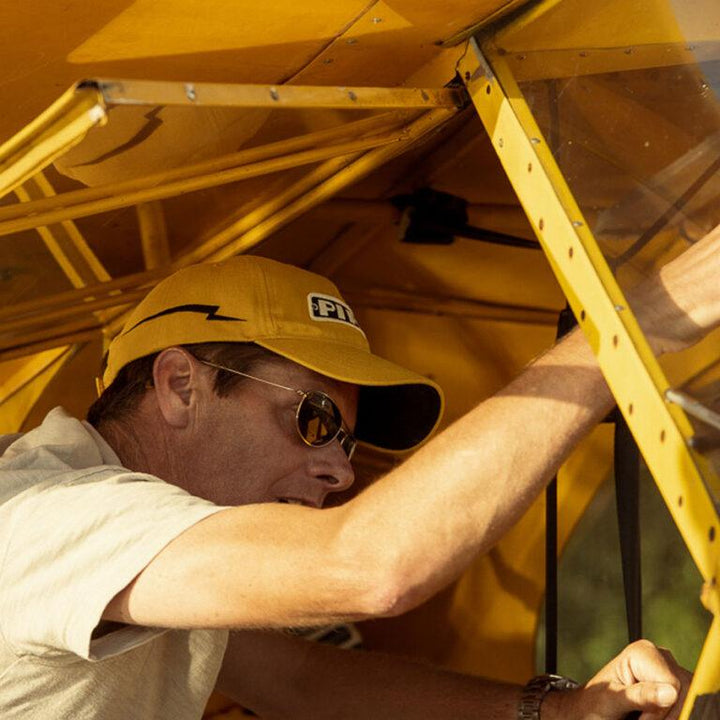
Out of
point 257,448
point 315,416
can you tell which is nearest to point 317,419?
point 315,416

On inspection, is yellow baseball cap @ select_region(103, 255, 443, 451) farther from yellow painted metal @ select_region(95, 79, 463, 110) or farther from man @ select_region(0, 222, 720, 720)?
yellow painted metal @ select_region(95, 79, 463, 110)

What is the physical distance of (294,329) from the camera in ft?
7.61

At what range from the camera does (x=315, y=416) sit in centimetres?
229

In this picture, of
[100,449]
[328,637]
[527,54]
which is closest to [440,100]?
[527,54]

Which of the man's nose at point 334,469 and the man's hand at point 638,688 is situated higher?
the man's nose at point 334,469

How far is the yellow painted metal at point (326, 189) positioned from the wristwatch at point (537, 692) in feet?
3.05

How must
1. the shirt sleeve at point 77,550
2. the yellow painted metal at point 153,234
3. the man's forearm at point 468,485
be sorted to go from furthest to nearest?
the yellow painted metal at point 153,234
the shirt sleeve at point 77,550
the man's forearm at point 468,485

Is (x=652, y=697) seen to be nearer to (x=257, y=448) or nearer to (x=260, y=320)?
(x=257, y=448)

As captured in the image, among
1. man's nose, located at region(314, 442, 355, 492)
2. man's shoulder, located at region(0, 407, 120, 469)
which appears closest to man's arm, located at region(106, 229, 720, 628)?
man's shoulder, located at region(0, 407, 120, 469)

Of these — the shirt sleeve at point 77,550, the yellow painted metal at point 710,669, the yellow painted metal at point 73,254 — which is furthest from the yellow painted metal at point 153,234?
the yellow painted metal at point 710,669

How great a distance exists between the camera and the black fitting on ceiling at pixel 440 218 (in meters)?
3.05

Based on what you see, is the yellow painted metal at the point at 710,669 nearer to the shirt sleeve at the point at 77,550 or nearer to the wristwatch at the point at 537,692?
the shirt sleeve at the point at 77,550

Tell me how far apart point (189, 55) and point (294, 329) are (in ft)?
1.79

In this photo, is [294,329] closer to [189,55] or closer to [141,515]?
[189,55]
